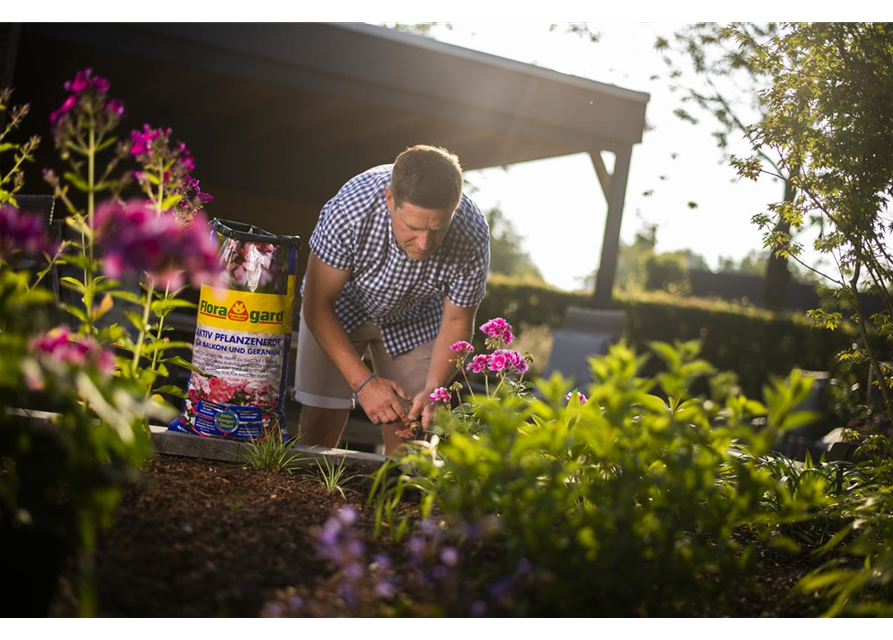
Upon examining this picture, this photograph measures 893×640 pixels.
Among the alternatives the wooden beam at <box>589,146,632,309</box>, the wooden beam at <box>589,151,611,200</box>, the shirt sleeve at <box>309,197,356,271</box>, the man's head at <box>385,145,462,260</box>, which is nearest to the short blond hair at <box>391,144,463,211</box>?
the man's head at <box>385,145,462,260</box>

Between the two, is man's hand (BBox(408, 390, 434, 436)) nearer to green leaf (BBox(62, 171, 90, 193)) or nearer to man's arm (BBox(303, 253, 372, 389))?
man's arm (BBox(303, 253, 372, 389))

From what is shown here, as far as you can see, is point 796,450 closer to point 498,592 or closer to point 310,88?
point 310,88

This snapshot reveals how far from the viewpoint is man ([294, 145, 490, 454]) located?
2654 millimetres

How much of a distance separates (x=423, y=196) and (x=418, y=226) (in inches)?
4.4

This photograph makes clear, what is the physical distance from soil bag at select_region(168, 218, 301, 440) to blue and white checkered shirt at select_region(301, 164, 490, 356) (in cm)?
65

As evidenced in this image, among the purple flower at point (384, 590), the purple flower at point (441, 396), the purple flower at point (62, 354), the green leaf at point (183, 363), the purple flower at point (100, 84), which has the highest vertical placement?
the purple flower at point (100, 84)

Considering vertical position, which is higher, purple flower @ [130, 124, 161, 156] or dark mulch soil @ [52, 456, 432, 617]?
purple flower @ [130, 124, 161, 156]

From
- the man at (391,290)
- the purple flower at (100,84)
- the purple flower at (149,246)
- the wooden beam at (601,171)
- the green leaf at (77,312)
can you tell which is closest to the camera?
the purple flower at (149,246)

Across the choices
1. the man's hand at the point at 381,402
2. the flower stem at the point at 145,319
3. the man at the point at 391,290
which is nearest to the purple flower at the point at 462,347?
the man at the point at 391,290

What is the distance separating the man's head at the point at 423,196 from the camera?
2564 mm

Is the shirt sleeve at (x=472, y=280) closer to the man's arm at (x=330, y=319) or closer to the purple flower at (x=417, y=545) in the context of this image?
the man's arm at (x=330, y=319)

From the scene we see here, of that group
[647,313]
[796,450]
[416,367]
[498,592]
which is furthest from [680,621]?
[647,313]

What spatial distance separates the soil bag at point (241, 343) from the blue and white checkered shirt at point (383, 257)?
654 millimetres

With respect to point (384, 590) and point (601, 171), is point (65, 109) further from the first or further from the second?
point (601, 171)
